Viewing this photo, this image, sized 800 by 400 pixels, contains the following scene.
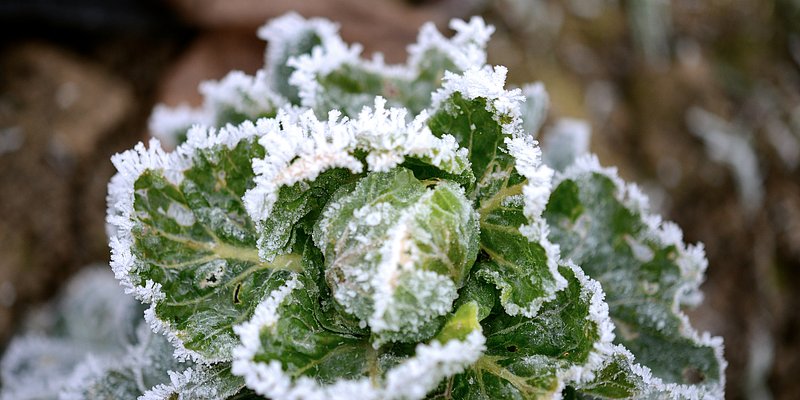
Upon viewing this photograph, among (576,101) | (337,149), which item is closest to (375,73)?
(337,149)

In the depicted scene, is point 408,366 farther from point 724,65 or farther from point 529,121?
point 724,65

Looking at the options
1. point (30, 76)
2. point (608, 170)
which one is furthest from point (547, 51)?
point (30, 76)

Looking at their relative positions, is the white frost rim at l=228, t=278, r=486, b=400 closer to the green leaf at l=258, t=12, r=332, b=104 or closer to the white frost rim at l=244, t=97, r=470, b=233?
the white frost rim at l=244, t=97, r=470, b=233

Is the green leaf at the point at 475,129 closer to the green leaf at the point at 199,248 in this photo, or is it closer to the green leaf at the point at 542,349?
the green leaf at the point at 542,349

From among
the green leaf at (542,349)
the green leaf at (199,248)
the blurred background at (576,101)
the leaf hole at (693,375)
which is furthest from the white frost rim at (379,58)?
the blurred background at (576,101)

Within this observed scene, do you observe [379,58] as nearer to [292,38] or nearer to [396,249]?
[292,38]

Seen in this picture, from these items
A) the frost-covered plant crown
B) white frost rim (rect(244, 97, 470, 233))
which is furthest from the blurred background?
white frost rim (rect(244, 97, 470, 233))
